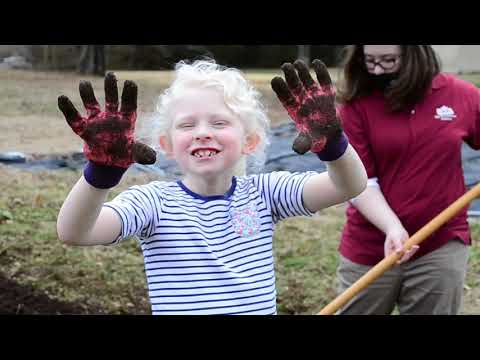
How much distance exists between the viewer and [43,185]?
515 centimetres

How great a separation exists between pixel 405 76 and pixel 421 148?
11.2 inches

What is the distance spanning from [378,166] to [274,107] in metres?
2.57

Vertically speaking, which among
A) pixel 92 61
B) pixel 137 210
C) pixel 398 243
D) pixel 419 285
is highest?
pixel 92 61

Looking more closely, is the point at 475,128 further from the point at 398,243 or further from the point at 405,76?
the point at 398,243

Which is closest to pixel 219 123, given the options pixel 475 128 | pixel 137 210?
pixel 137 210

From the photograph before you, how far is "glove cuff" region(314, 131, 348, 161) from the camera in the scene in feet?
6.05

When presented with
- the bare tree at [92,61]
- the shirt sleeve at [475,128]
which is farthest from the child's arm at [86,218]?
the bare tree at [92,61]

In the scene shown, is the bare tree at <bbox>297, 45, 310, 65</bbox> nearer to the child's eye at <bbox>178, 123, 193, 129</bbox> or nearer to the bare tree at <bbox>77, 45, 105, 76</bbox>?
the bare tree at <bbox>77, 45, 105, 76</bbox>

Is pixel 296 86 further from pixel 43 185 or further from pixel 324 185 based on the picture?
pixel 43 185

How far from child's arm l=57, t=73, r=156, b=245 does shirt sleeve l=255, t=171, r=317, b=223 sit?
0.46 meters

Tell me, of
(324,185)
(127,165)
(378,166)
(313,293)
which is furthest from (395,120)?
(313,293)

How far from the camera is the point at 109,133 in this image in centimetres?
171

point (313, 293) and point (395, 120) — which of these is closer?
point (395, 120)

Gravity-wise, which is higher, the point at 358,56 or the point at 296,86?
the point at 358,56
